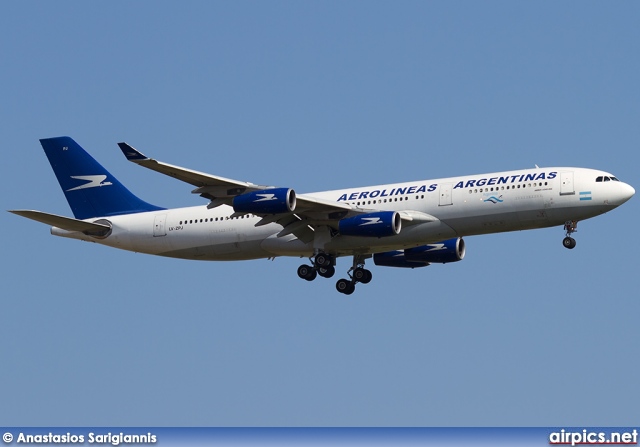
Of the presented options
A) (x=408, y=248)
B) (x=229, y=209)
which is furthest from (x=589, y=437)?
(x=229, y=209)

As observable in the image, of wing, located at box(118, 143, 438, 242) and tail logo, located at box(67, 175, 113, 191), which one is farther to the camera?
tail logo, located at box(67, 175, 113, 191)

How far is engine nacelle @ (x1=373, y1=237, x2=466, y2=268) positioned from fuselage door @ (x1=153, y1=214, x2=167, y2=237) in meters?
11.3

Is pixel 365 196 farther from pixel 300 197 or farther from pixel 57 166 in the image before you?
pixel 57 166

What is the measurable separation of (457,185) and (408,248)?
4.92 metres

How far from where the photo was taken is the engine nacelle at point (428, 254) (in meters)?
63.3

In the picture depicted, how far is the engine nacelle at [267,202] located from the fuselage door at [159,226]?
7619 millimetres

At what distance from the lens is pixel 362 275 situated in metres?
64.2

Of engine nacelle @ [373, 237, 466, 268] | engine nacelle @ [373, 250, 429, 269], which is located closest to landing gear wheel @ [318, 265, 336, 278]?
engine nacelle @ [373, 250, 429, 269]

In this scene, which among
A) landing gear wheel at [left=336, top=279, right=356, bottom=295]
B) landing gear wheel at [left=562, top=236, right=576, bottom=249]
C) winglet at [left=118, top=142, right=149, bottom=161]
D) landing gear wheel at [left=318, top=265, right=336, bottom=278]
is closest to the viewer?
winglet at [left=118, top=142, right=149, bottom=161]

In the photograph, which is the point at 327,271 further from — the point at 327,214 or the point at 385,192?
the point at 385,192

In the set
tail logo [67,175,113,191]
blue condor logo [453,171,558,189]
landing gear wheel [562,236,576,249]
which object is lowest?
landing gear wheel [562,236,576,249]

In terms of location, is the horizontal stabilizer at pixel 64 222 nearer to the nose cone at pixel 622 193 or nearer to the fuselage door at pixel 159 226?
the fuselage door at pixel 159 226

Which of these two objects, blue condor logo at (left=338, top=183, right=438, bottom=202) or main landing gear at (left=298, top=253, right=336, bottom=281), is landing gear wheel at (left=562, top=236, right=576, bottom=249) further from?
main landing gear at (left=298, top=253, right=336, bottom=281)

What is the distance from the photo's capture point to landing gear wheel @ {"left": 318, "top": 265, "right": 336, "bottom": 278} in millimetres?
61344
